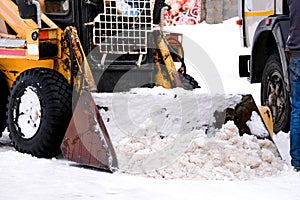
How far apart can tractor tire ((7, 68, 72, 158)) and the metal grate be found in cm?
92

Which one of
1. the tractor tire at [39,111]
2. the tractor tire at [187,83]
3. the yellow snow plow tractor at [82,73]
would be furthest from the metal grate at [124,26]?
the tractor tire at [39,111]

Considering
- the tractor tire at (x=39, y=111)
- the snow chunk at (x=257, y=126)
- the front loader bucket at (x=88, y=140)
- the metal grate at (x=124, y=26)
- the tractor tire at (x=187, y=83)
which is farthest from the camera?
the tractor tire at (x=187, y=83)

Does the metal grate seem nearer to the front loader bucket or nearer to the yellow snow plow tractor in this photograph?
the yellow snow plow tractor

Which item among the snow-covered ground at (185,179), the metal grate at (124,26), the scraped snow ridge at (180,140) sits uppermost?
the metal grate at (124,26)

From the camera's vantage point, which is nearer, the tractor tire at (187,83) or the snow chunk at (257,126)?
the snow chunk at (257,126)

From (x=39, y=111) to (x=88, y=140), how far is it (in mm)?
774

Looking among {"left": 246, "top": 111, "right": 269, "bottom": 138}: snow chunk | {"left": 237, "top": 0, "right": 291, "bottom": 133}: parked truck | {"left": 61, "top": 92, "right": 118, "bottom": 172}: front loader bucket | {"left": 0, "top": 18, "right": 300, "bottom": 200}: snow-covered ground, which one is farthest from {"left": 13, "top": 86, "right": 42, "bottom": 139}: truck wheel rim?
{"left": 237, "top": 0, "right": 291, "bottom": 133}: parked truck

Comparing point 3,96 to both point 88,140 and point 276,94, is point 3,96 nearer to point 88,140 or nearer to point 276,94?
point 88,140

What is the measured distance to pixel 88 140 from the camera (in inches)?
224

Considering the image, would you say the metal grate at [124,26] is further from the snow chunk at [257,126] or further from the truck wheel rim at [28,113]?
the snow chunk at [257,126]

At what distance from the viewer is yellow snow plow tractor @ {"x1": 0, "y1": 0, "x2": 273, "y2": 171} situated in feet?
19.1

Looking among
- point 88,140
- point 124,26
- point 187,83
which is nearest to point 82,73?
point 88,140

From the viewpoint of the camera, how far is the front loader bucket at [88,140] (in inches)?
218

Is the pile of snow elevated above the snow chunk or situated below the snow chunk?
below
